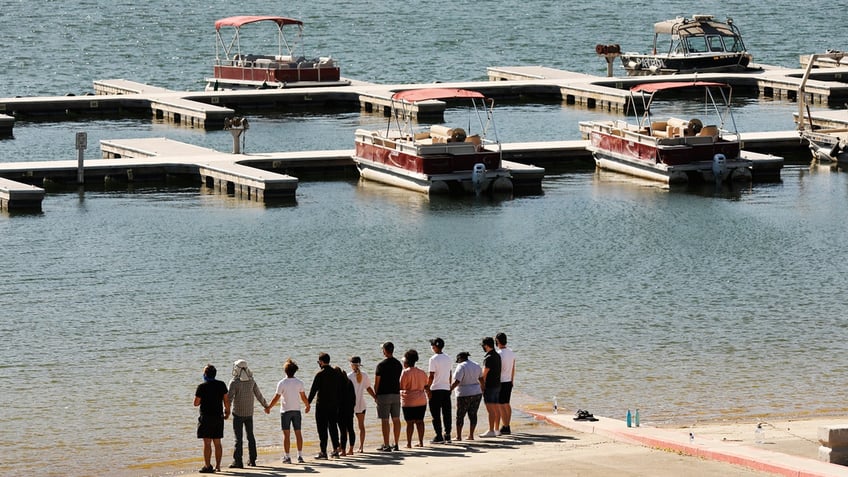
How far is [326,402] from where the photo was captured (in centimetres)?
2044

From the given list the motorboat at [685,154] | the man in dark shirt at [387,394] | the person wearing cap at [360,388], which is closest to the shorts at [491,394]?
the man in dark shirt at [387,394]

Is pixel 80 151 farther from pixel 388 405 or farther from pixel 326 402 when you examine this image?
pixel 326 402

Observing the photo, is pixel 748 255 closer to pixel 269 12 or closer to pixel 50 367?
pixel 50 367

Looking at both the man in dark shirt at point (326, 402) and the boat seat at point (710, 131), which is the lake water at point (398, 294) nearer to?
the boat seat at point (710, 131)

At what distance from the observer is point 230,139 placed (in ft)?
183

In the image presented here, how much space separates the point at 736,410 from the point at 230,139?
3368 cm

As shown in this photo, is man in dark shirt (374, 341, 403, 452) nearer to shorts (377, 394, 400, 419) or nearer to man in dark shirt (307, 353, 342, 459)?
shorts (377, 394, 400, 419)

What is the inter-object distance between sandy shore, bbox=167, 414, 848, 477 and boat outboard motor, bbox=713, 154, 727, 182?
2367 cm

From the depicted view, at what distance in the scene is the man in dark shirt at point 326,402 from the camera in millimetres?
20359

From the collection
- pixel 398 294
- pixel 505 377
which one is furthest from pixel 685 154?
pixel 505 377

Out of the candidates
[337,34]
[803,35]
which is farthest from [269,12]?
[803,35]

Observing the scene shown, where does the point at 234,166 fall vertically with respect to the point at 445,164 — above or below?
below

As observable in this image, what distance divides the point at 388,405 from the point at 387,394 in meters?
0.14

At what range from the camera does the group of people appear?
20.2 metres
